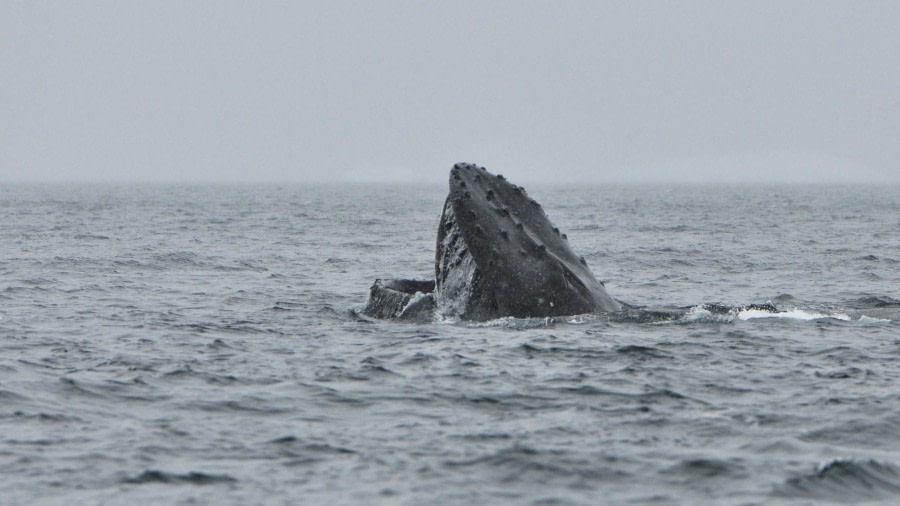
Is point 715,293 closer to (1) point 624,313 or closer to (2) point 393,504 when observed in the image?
(1) point 624,313

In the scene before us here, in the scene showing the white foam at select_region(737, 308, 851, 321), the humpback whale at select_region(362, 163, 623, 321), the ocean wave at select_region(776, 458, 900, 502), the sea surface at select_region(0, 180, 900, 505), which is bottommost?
the ocean wave at select_region(776, 458, 900, 502)

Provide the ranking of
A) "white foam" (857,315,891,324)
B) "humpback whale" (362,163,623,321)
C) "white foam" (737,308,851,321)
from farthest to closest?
"white foam" (737,308,851,321)
"white foam" (857,315,891,324)
"humpback whale" (362,163,623,321)

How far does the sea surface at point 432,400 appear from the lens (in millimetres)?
7609

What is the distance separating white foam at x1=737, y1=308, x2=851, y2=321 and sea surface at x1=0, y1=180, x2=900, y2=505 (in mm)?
57

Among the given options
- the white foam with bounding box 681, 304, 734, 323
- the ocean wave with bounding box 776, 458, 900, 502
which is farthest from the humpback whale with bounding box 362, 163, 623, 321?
the ocean wave with bounding box 776, 458, 900, 502

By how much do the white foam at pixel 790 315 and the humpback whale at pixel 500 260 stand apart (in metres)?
2.33

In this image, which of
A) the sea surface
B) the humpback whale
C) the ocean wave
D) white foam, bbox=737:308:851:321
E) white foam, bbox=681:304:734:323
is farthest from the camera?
white foam, bbox=737:308:851:321

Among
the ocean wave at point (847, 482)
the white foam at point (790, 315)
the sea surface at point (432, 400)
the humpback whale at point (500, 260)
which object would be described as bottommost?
the ocean wave at point (847, 482)

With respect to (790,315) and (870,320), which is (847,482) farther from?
(790,315)

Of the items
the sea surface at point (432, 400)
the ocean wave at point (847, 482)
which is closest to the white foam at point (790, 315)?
the sea surface at point (432, 400)

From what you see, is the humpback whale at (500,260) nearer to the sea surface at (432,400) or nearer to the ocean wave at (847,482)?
the sea surface at (432,400)

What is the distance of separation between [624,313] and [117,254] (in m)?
15.3

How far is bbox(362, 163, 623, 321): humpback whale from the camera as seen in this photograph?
40.7 feet

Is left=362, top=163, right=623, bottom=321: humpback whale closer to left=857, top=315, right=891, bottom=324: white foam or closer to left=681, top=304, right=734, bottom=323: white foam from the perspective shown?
left=681, top=304, right=734, bottom=323: white foam
